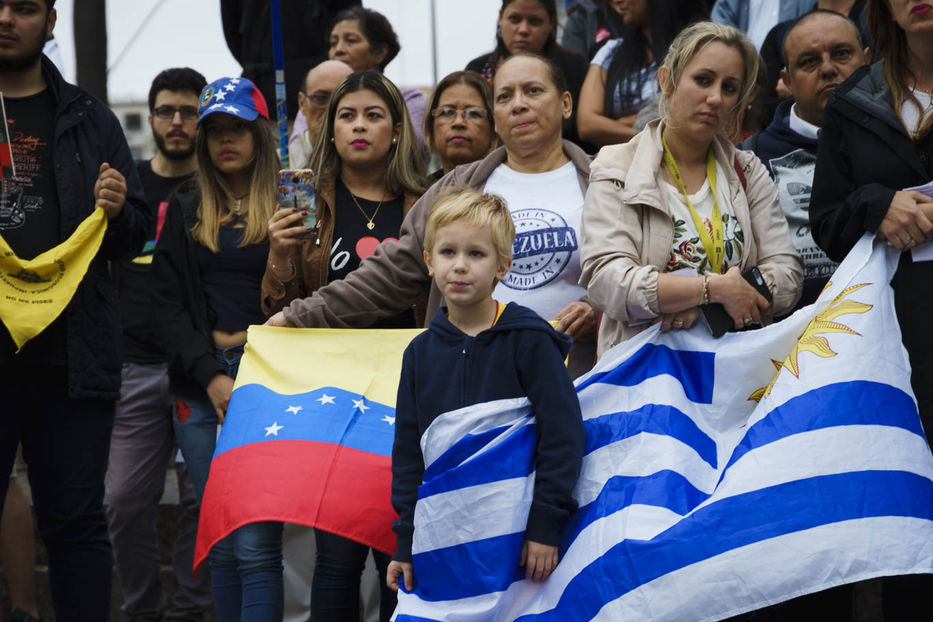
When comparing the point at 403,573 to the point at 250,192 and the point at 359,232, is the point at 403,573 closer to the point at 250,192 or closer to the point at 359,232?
the point at 359,232

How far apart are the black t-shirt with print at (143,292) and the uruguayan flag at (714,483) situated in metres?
3.05

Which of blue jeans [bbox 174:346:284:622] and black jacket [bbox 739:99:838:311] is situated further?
black jacket [bbox 739:99:838:311]

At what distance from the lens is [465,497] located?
318 centimetres

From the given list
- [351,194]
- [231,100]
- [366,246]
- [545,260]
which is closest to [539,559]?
[545,260]

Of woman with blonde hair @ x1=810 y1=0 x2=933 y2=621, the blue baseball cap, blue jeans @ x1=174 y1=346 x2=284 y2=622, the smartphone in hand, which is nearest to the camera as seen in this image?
woman with blonde hair @ x1=810 y1=0 x2=933 y2=621

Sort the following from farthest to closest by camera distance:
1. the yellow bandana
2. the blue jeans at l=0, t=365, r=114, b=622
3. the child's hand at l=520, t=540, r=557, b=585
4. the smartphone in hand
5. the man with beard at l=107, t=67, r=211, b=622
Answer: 1. the man with beard at l=107, t=67, r=211, b=622
2. the blue jeans at l=0, t=365, r=114, b=622
3. the yellow bandana
4. the smartphone in hand
5. the child's hand at l=520, t=540, r=557, b=585

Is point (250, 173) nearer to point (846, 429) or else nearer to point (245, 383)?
point (245, 383)

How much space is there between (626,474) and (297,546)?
2.59 m

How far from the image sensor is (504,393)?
3295 mm

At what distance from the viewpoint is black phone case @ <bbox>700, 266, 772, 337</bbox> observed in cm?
350

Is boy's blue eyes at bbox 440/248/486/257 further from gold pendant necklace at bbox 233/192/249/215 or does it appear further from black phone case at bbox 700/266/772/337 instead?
gold pendant necklace at bbox 233/192/249/215

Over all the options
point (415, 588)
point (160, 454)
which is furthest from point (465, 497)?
point (160, 454)

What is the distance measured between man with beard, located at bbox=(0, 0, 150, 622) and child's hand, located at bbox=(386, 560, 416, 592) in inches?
65.4

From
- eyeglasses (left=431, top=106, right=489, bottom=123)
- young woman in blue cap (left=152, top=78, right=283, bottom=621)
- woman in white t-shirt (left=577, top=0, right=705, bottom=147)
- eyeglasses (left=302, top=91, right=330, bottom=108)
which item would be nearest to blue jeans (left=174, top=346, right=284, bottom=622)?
young woman in blue cap (left=152, top=78, right=283, bottom=621)
